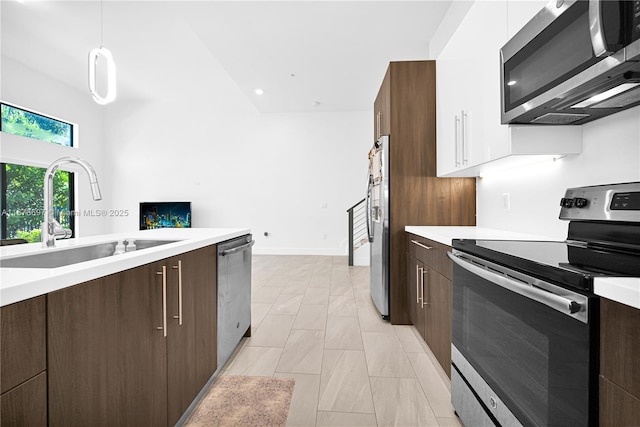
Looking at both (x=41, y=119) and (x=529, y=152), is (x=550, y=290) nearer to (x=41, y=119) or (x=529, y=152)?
(x=529, y=152)

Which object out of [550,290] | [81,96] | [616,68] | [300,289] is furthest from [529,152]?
[81,96]

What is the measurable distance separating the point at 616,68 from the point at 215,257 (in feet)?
6.39

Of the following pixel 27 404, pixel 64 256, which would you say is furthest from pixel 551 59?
pixel 64 256

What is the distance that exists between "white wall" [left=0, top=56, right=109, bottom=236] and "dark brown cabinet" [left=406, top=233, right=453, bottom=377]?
694 cm

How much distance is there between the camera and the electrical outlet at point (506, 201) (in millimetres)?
2246

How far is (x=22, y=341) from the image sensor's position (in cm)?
71

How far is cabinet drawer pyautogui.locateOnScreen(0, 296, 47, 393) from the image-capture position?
665mm

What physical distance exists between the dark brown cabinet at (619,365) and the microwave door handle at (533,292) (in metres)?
0.07

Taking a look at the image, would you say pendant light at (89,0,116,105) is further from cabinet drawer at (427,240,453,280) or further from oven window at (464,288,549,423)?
oven window at (464,288,549,423)

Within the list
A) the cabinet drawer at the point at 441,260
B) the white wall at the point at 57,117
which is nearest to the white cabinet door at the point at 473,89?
the cabinet drawer at the point at 441,260

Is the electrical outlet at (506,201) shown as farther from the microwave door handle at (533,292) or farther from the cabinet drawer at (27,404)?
the cabinet drawer at (27,404)

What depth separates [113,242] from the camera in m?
1.83

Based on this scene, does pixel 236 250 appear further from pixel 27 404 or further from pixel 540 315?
pixel 540 315

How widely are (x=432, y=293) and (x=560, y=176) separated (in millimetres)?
1010
